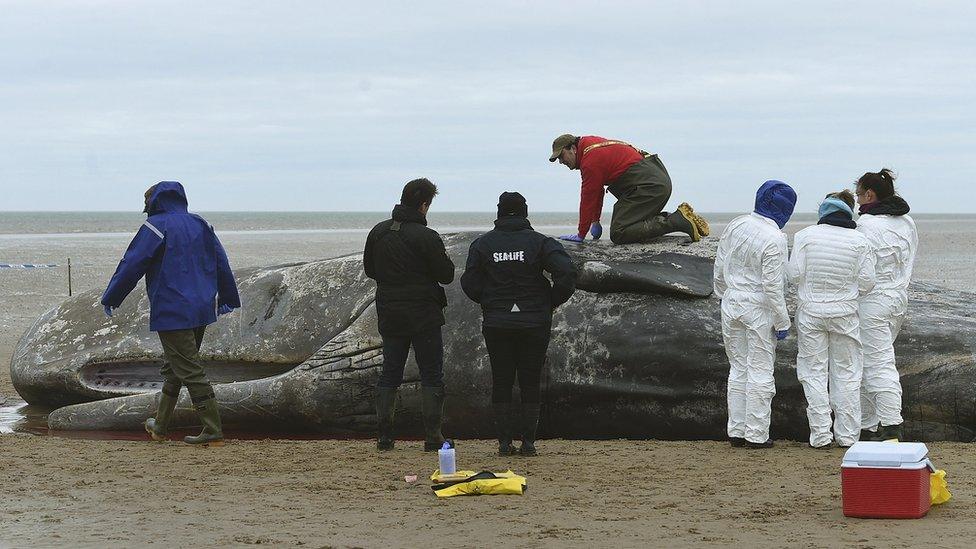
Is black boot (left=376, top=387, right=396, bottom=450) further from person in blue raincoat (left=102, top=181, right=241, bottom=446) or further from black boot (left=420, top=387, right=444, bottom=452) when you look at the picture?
person in blue raincoat (left=102, top=181, right=241, bottom=446)

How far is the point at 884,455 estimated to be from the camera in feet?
24.4

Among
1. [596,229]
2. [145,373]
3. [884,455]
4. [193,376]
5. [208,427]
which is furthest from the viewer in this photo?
[145,373]

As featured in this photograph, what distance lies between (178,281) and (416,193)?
6.68ft

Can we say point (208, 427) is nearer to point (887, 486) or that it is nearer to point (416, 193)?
point (416, 193)

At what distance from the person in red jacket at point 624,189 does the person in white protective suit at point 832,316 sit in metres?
2.16

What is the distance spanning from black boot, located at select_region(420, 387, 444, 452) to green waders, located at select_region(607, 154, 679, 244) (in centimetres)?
292

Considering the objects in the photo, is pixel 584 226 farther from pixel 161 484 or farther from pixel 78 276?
pixel 78 276

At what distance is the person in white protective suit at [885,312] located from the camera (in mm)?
9836

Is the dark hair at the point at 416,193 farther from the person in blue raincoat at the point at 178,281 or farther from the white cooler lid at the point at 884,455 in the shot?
the white cooler lid at the point at 884,455

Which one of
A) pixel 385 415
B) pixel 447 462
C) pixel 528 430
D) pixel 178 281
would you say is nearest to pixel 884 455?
pixel 447 462

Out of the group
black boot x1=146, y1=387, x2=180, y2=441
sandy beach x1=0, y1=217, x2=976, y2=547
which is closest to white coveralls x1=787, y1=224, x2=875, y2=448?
sandy beach x1=0, y1=217, x2=976, y2=547

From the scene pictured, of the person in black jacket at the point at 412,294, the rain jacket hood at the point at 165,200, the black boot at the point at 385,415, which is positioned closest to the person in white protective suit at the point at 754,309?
the person in black jacket at the point at 412,294

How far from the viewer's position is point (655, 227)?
12.0m

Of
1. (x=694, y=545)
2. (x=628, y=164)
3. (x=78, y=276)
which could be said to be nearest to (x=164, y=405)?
(x=628, y=164)
